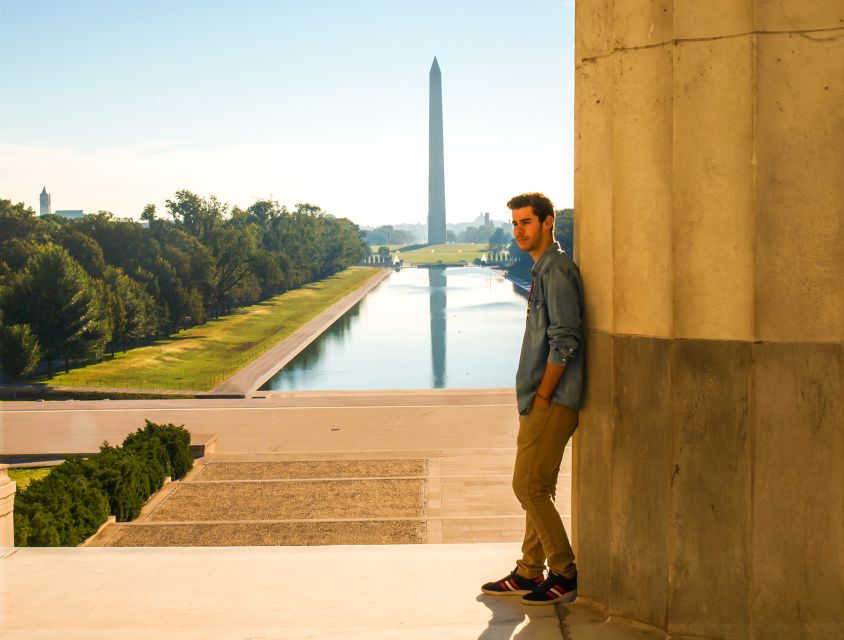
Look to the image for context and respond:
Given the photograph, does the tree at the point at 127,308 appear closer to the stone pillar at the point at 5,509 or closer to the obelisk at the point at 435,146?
the stone pillar at the point at 5,509

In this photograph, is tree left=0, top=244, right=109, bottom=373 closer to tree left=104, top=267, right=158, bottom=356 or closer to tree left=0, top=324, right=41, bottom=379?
tree left=0, top=324, right=41, bottom=379

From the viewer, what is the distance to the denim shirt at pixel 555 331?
15.0 feet

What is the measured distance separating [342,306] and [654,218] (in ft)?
263

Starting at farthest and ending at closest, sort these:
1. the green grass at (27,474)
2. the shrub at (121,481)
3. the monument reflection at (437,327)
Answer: the monument reflection at (437,327) < the green grass at (27,474) < the shrub at (121,481)

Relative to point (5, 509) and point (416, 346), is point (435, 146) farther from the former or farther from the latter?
point (5, 509)

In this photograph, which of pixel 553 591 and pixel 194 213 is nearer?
pixel 553 591

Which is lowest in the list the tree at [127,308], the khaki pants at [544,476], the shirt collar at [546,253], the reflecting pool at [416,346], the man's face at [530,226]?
the reflecting pool at [416,346]

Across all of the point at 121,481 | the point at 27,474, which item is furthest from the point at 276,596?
the point at 27,474

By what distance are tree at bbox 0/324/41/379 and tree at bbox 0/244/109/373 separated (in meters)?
2.77

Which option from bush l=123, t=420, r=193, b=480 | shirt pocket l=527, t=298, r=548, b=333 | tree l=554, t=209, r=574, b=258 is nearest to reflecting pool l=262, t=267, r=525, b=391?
tree l=554, t=209, r=574, b=258

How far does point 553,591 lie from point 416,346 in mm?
52155

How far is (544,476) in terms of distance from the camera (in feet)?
15.8

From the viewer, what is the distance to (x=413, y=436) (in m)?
25.6

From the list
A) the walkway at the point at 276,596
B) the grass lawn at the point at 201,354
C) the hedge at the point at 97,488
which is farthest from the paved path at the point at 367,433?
the walkway at the point at 276,596
